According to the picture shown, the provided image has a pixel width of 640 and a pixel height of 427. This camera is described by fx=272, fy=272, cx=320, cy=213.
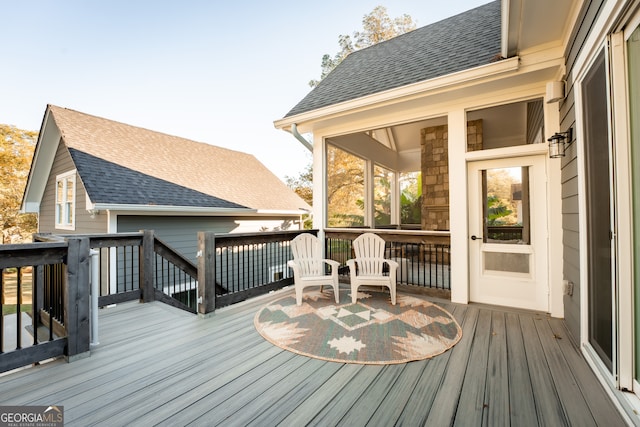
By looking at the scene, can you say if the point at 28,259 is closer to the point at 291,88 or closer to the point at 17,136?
the point at 17,136

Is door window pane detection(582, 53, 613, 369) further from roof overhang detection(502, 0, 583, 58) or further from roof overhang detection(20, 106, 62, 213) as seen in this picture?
roof overhang detection(20, 106, 62, 213)

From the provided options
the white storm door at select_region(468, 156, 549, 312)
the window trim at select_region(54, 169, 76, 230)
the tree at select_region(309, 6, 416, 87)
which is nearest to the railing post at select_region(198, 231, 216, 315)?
the white storm door at select_region(468, 156, 549, 312)

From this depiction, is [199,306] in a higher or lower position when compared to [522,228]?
lower

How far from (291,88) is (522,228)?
1373 centimetres

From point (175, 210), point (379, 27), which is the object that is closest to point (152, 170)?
point (175, 210)

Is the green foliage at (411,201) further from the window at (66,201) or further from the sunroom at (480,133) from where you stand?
the window at (66,201)

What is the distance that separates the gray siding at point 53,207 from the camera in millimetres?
6016

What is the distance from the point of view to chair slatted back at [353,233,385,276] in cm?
389

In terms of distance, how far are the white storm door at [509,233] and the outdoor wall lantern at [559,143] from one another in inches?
19.3

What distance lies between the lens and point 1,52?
356 inches

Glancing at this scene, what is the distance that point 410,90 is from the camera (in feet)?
11.8

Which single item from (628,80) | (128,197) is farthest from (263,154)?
(628,80)

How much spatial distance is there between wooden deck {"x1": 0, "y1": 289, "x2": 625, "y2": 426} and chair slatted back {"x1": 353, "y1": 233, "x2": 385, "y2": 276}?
154cm

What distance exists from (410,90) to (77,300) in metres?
4.16
